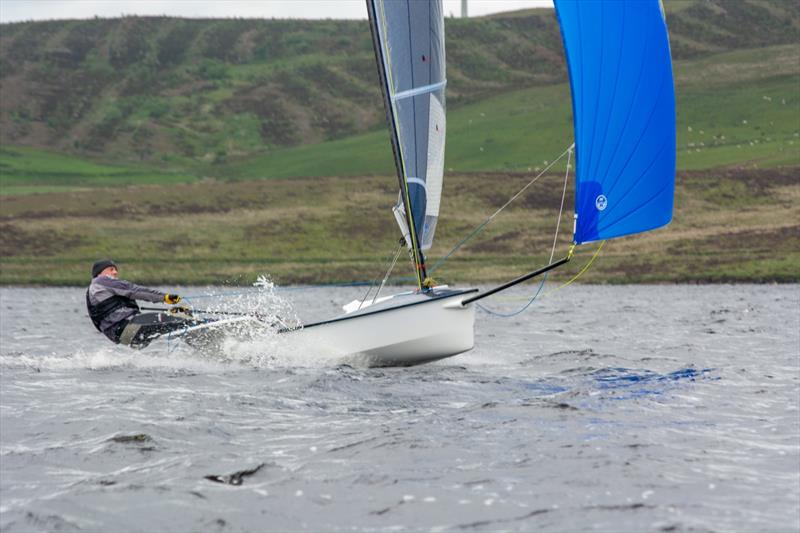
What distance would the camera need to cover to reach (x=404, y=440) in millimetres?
14180

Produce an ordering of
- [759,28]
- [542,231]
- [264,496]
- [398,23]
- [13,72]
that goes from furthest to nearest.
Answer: [759,28]
[13,72]
[542,231]
[398,23]
[264,496]

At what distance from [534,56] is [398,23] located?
11427 centimetres

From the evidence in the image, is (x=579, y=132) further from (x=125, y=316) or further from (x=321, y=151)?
(x=321, y=151)

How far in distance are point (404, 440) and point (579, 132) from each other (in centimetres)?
717

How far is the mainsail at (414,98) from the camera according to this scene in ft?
69.9

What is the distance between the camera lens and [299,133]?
113m

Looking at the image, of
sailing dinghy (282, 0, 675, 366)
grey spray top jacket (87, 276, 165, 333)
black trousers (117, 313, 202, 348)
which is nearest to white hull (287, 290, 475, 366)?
sailing dinghy (282, 0, 675, 366)

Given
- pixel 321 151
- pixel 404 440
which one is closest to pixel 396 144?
pixel 404 440

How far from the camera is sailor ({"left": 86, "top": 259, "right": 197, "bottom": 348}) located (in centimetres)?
2195

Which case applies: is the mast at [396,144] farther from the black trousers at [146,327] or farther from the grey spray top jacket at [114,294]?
the grey spray top jacket at [114,294]

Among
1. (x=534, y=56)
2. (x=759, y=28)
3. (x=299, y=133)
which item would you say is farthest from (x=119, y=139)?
(x=759, y=28)

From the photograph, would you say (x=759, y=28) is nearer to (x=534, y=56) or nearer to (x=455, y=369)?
(x=534, y=56)

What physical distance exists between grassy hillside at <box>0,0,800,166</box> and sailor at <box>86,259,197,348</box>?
81.5 metres

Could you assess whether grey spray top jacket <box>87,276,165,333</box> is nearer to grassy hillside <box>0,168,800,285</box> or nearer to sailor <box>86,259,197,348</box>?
sailor <box>86,259,197,348</box>
